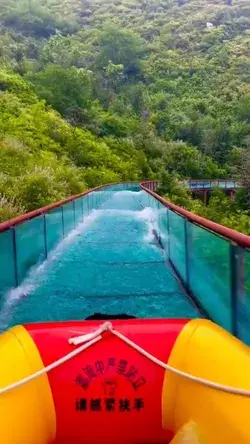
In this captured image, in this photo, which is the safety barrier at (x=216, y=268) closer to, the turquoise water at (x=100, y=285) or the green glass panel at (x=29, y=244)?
the turquoise water at (x=100, y=285)

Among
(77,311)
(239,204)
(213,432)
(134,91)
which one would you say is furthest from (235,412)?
(134,91)

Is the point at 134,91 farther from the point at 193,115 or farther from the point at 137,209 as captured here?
the point at 137,209

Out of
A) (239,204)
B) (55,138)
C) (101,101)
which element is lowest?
(239,204)

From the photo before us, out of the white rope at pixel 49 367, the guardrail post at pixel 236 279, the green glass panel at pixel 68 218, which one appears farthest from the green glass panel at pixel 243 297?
the green glass panel at pixel 68 218

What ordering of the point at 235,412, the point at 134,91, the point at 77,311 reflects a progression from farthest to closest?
the point at 134,91
the point at 77,311
the point at 235,412

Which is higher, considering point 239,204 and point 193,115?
point 193,115

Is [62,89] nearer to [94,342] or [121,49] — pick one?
[94,342]

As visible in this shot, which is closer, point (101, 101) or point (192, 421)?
point (192, 421)

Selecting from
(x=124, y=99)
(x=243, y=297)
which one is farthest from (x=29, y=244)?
(x=124, y=99)
